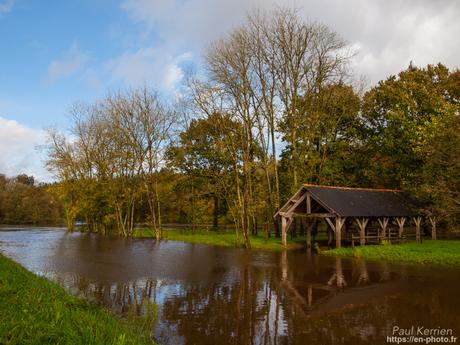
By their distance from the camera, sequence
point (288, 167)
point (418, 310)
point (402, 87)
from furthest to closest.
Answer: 1. point (288, 167)
2. point (402, 87)
3. point (418, 310)

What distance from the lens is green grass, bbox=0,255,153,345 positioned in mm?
5508

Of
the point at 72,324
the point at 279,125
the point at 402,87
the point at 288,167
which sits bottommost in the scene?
the point at 72,324

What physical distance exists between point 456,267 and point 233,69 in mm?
19177

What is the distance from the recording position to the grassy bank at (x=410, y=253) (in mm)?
19047

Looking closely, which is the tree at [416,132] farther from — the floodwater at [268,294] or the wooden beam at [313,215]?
the floodwater at [268,294]

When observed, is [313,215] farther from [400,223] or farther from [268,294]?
[268,294]

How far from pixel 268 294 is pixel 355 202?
46.6 ft

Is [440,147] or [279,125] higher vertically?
[279,125]

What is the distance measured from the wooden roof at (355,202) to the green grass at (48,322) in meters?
17.0

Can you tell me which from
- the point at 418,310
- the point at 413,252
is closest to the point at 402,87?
the point at 413,252

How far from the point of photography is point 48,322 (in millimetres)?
6316

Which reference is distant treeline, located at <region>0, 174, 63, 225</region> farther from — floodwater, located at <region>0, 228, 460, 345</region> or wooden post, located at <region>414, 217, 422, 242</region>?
wooden post, located at <region>414, 217, 422, 242</region>

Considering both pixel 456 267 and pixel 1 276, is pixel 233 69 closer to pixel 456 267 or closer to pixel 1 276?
pixel 456 267

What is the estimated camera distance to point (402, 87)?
3219 centimetres
